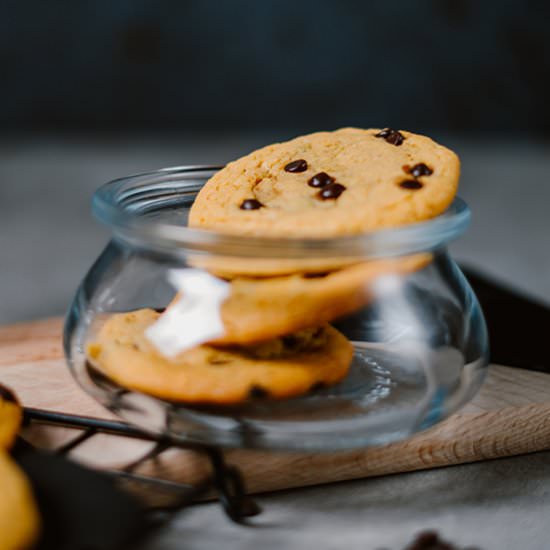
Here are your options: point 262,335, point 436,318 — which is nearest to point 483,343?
point 436,318

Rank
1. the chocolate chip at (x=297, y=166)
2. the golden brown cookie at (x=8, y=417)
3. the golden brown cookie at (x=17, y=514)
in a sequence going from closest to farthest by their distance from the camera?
1. the golden brown cookie at (x=17, y=514)
2. the golden brown cookie at (x=8, y=417)
3. the chocolate chip at (x=297, y=166)

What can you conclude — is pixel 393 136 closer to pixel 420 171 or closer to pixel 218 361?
pixel 420 171

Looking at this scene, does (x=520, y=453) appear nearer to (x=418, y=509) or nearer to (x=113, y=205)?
(x=418, y=509)

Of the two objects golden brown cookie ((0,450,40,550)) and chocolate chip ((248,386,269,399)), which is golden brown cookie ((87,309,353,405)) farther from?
golden brown cookie ((0,450,40,550))

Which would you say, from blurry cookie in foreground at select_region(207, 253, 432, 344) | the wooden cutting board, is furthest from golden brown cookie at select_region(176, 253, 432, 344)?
the wooden cutting board

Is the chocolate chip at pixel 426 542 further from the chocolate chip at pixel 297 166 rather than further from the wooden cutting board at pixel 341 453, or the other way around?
the chocolate chip at pixel 297 166

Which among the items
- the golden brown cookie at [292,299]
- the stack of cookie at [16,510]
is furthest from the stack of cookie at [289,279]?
the stack of cookie at [16,510]
